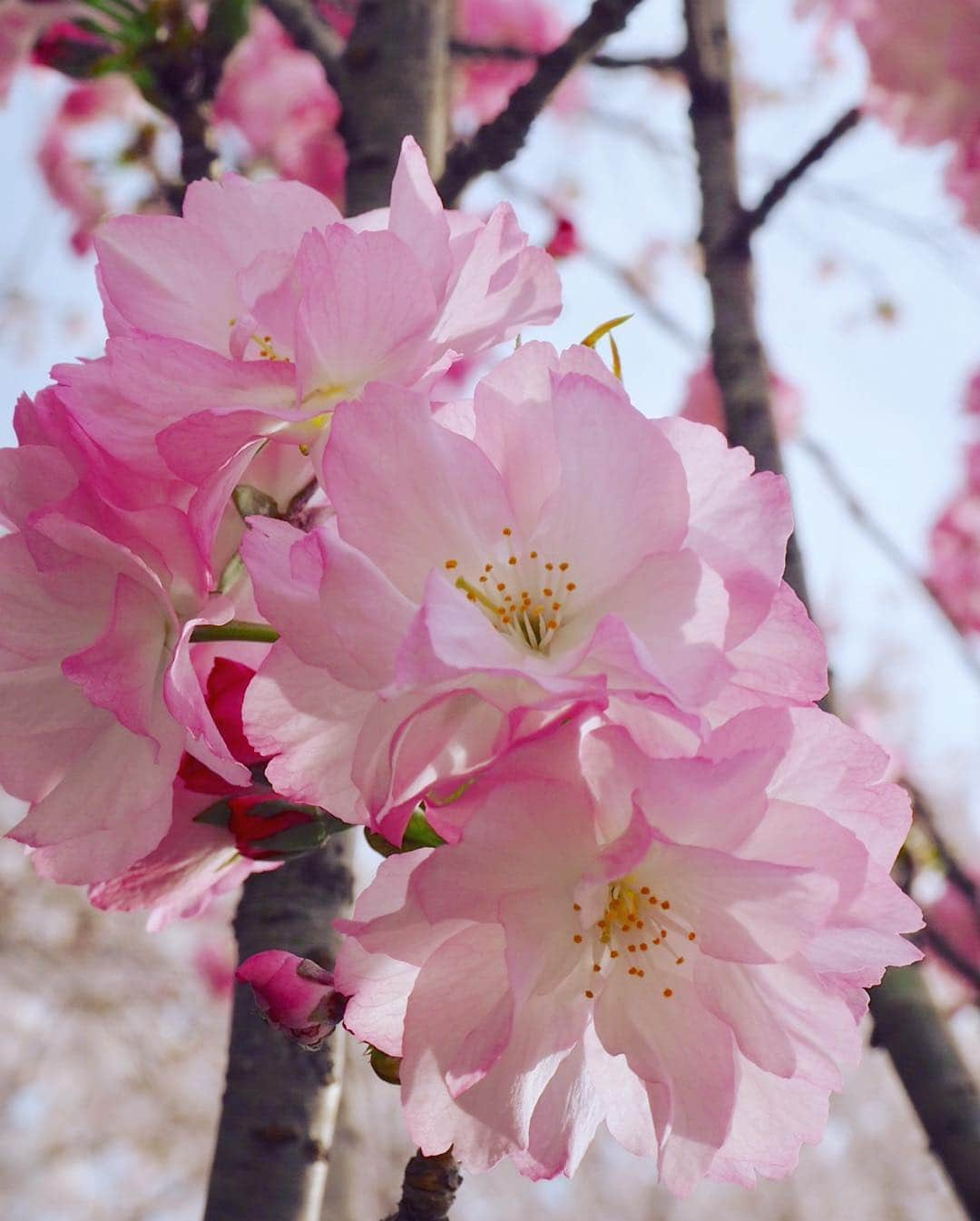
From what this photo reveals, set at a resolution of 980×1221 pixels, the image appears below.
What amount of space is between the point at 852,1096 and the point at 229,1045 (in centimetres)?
707

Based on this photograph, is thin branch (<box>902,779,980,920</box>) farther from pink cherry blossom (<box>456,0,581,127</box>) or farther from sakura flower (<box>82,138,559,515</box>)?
pink cherry blossom (<box>456,0,581,127</box>)

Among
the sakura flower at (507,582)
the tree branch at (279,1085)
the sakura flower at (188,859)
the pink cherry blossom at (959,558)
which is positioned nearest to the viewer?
the sakura flower at (507,582)

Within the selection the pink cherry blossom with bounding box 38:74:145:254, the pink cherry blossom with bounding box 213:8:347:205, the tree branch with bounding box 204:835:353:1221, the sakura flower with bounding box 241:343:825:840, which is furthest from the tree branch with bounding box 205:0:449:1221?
the pink cherry blossom with bounding box 213:8:347:205

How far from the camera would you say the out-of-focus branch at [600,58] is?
1.52 meters

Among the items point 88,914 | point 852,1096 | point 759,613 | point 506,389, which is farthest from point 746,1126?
point 852,1096

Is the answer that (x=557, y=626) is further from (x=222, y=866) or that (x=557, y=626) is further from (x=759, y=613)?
(x=222, y=866)

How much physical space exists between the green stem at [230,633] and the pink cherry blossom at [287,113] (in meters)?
2.36

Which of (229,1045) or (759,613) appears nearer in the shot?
(759,613)

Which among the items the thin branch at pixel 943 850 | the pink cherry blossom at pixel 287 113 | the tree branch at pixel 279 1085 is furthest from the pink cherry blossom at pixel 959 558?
the tree branch at pixel 279 1085

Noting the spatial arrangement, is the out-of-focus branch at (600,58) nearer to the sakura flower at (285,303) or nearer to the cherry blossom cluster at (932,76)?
the cherry blossom cluster at (932,76)

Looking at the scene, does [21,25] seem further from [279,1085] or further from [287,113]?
[279,1085]

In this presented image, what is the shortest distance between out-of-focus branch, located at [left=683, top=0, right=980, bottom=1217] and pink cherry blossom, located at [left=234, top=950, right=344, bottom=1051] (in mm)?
619

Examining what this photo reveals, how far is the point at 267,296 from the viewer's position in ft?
1.66

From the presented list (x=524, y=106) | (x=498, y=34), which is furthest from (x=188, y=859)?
(x=498, y=34)
